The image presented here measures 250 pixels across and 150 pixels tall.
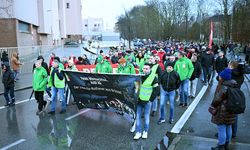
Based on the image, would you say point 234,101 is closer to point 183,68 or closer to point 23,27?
point 183,68

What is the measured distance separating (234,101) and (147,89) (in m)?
2.03

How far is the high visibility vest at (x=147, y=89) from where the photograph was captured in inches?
278

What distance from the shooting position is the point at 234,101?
583 centimetres

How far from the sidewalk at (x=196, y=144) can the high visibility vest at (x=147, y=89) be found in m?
1.19

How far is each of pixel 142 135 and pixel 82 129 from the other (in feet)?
5.57

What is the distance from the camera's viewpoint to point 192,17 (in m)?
61.1

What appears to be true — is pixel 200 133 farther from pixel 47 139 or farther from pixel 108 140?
pixel 47 139

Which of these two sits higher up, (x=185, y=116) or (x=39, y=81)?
(x=39, y=81)

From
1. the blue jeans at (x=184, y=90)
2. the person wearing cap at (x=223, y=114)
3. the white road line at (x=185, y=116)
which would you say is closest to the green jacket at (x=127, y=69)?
the blue jeans at (x=184, y=90)

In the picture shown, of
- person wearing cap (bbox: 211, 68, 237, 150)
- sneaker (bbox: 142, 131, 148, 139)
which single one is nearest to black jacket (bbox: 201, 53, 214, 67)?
sneaker (bbox: 142, 131, 148, 139)

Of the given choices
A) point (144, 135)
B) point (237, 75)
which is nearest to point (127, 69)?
point (144, 135)

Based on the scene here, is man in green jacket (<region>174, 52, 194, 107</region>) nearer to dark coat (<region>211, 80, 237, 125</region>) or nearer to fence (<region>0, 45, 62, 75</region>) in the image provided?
dark coat (<region>211, 80, 237, 125</region>)

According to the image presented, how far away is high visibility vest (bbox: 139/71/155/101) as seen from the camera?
7.06m

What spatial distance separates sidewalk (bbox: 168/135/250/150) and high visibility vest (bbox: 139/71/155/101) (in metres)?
1.19
